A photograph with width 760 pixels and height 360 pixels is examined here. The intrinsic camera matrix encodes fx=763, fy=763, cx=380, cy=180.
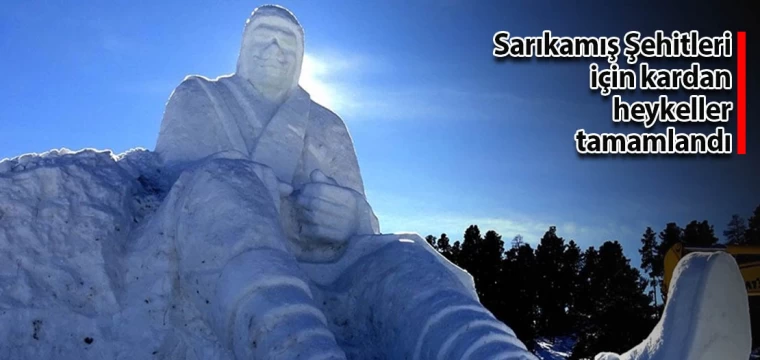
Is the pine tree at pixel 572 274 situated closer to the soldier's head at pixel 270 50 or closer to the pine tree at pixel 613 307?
the pine tree at pixel 613 307

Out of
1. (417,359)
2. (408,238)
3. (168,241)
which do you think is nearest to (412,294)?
(417,359)

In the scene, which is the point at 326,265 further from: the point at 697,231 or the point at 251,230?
the point at 697,231

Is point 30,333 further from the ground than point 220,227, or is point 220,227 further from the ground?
point 220,227

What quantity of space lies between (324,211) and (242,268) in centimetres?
106

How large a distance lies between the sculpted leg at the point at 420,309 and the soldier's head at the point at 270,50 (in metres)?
1.54

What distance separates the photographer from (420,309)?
384cm

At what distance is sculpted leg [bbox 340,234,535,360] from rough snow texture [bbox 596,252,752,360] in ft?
2.06

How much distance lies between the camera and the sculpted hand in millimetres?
4641

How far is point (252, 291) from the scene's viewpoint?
3.58m

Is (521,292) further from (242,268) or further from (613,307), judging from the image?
(242,268)

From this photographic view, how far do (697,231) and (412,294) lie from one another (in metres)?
14.9

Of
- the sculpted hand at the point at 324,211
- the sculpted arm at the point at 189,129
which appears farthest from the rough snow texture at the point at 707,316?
the sculpted arm at the point at 189,129

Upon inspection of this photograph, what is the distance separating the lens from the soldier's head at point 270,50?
5.48m

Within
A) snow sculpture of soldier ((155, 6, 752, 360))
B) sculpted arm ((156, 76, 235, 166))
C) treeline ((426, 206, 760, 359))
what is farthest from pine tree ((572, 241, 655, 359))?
sculpted arm ((156, 76, 235, 166))
